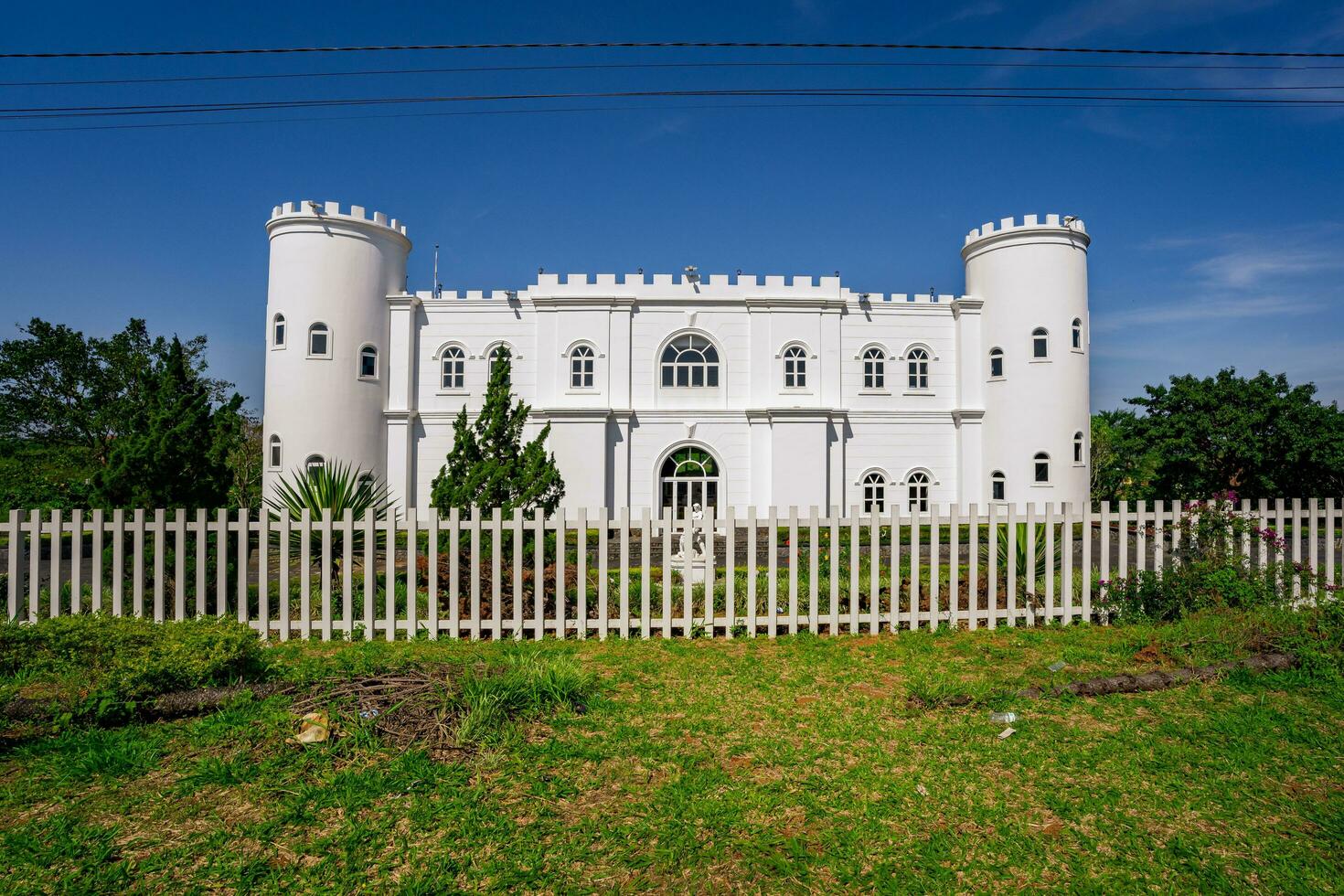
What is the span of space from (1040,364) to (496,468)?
18.0 metres

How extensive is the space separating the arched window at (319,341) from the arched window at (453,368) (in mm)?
3207

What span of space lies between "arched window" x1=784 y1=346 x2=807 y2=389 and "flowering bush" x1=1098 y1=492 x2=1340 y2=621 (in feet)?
47.4

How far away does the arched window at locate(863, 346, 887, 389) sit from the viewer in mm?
22422

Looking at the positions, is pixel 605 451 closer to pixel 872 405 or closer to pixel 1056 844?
pixel 872 405

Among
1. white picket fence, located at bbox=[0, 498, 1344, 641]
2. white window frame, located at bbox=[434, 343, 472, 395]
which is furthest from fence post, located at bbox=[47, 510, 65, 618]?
white window frame, located at bbox=[434, 343, 472, 395]

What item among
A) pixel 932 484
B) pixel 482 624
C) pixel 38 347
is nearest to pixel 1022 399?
pixel 932 484

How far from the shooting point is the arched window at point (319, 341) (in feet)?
67.9

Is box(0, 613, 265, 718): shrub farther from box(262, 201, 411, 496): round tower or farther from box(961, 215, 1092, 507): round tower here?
box(961, 215, 1092, 507): round tower

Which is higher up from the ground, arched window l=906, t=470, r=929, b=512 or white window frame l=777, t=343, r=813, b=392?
white window frame l=777, t=343, r=813, b=392

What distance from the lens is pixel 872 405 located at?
73.3 feet

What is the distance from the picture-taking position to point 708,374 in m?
22.1

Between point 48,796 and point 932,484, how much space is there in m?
21.9

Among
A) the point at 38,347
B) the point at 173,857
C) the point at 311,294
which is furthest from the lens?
the point at 38,347

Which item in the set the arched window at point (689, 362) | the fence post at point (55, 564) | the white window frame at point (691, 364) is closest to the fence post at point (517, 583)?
the fence post at point (55, 564)
